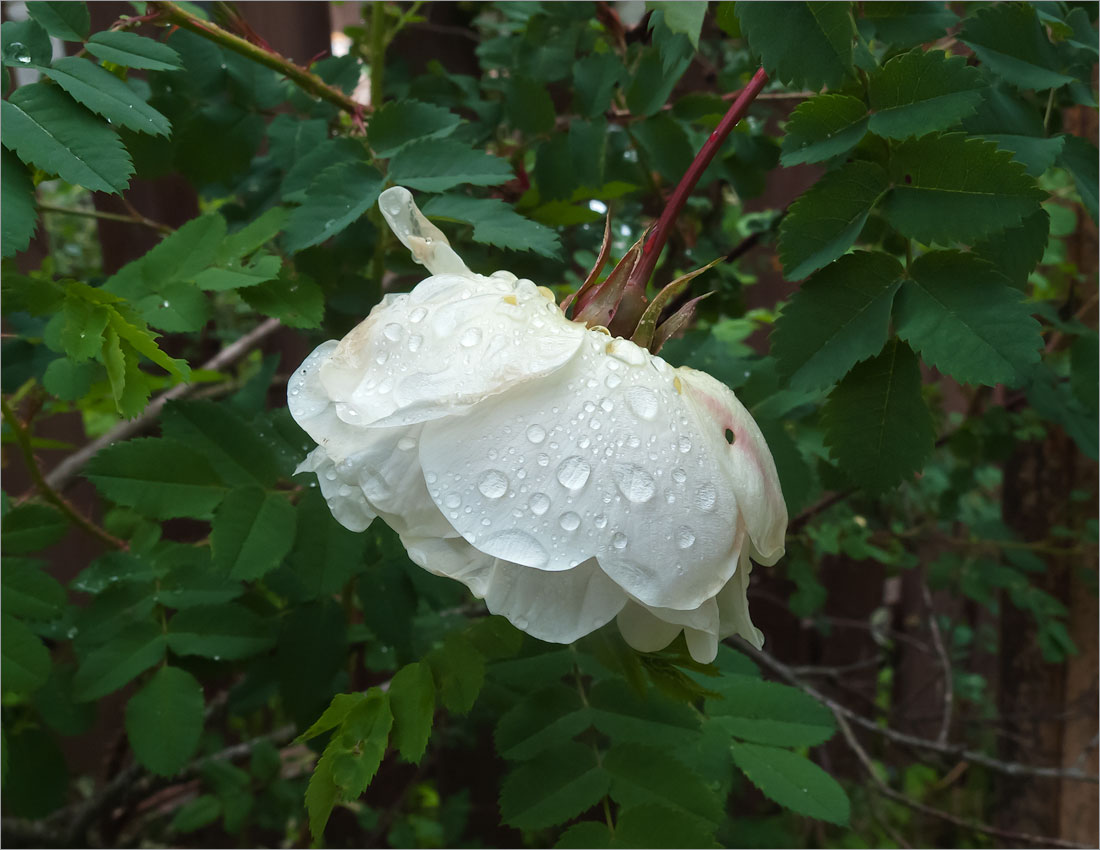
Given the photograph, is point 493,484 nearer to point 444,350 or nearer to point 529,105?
point 444,350

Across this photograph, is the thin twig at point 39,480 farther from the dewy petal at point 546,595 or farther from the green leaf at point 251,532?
the dewy petal at point 546,595

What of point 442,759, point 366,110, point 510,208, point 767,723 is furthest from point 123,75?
point 442,759

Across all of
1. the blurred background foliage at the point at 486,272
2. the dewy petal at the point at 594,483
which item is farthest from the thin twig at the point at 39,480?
the dewy petal at the point at 594,483

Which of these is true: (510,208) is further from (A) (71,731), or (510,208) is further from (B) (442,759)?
(B) (442,759)

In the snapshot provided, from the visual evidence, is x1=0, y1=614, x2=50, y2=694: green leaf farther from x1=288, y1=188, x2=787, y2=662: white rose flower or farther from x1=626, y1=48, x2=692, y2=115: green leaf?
x1=626, y1=48, x2=692, y2=115: green leaf

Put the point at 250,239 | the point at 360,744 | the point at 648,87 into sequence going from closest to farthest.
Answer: the point at 360,744 → the point at 250,239 → the point at 648,87

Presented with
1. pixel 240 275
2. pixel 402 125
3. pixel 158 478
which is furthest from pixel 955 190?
pixel 158 478

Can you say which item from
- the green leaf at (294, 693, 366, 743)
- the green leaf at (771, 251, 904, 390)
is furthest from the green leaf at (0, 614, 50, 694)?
the green leaf at (771, 251, 904, 390)
